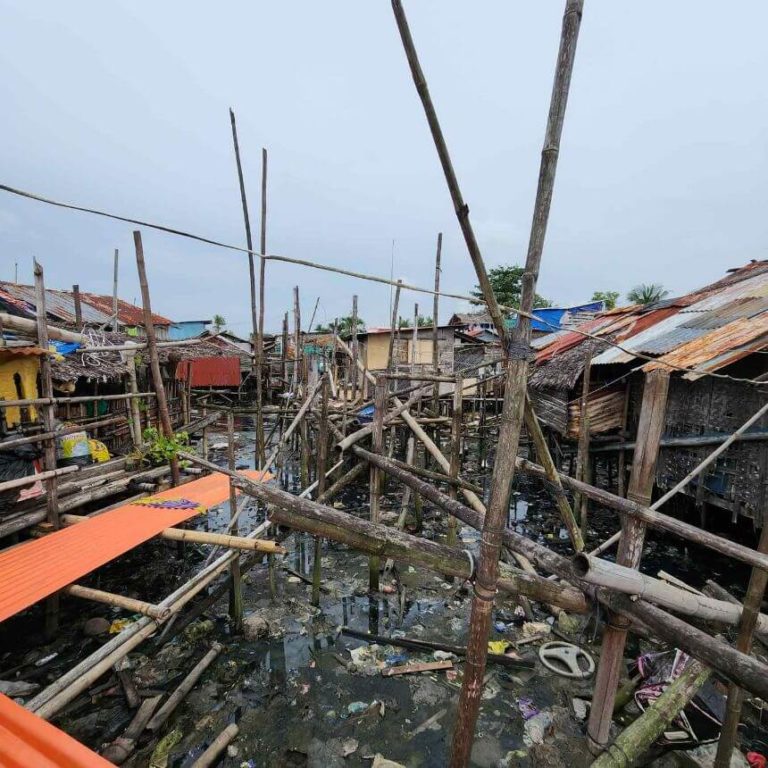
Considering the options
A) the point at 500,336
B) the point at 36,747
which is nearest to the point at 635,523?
the point at 500,336

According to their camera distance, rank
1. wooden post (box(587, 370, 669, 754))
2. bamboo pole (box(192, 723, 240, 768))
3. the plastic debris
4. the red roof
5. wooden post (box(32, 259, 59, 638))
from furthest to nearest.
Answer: the red roof, wooden post (box(32, 259, 59, 638)), the plastic debris, bamboo pole (box(192, 723, 240, 768)), wooden post (box(587, 370, 669, 754))

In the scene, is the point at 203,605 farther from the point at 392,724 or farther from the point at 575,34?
the point at 575,34

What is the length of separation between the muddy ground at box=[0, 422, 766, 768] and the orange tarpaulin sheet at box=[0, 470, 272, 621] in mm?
1072

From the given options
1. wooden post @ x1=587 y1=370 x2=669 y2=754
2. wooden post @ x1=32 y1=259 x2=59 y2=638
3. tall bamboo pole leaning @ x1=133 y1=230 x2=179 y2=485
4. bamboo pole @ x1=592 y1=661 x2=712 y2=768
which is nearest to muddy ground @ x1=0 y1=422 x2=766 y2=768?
wooden post @ x1=32 y1=259 x2=59 y2=638

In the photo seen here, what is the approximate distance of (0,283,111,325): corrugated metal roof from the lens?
1185 centimetres

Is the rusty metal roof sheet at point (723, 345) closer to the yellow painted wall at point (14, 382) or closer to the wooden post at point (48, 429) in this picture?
the wooden post at point (48, 429)

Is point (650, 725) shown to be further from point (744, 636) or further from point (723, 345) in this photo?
point (723, 345)

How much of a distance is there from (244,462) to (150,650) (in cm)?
973

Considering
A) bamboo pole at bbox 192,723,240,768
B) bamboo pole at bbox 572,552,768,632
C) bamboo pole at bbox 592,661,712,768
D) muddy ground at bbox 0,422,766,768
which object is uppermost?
bamboo pole at bbox 572,552,768,632

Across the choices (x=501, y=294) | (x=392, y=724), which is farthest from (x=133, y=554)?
(x=501, y=294)

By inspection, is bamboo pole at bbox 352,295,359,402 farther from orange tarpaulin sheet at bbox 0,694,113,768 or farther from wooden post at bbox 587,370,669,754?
orange tarpaulin sheet at bbox 0,694,113,768

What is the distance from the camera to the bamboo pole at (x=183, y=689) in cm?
388

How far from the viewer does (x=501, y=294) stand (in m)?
30.0

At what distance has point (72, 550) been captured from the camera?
14.1 ft
